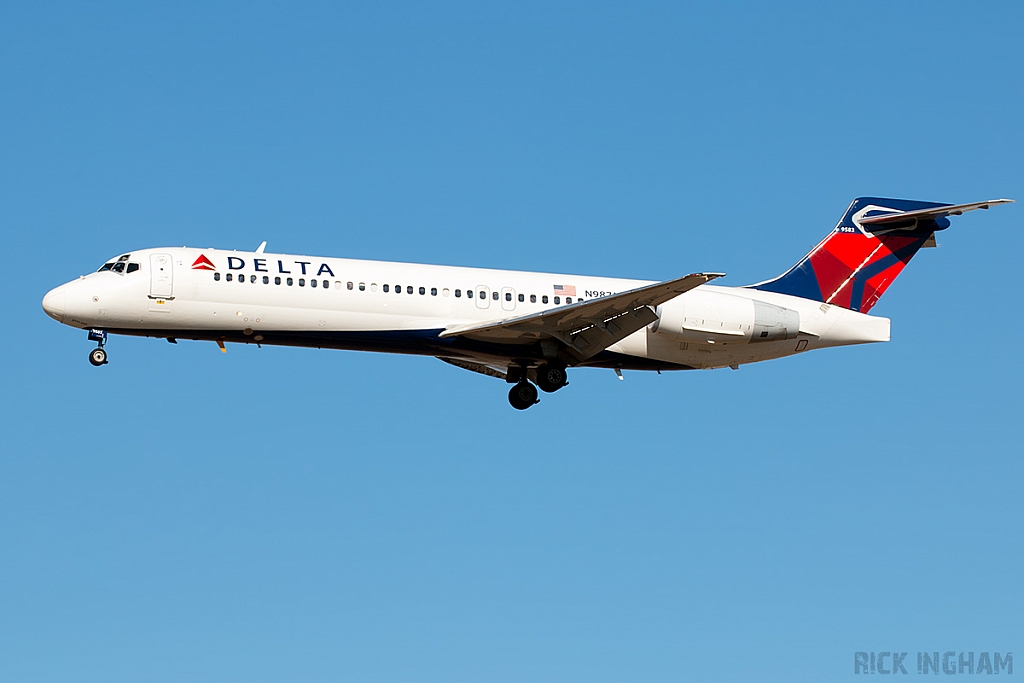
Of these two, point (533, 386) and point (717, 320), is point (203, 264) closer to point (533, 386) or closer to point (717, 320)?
point (533, 386)

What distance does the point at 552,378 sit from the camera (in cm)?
2956

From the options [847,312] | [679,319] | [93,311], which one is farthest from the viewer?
[847,312]

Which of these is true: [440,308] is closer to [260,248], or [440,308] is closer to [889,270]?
[260,248]

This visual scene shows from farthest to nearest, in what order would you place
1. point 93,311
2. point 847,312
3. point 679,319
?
1. point 847,312
2. point 679,319
3. point 93,311

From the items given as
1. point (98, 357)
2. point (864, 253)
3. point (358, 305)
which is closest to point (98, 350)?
point (98, 357)

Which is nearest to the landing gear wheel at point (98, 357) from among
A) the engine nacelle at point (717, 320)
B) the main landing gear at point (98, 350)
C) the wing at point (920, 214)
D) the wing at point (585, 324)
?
the main landing gear at point (98, 350)

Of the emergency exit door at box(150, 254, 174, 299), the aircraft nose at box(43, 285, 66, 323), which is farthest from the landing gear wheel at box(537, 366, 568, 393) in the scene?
the aircraft nose at box(43, 285, 66, 323)

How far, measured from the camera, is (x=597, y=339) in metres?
28.9

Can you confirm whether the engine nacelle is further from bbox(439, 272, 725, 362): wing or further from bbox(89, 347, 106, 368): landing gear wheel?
bbox(89, 347, 106, 368): landing gear wheel

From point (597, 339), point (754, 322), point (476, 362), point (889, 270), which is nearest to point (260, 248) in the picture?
point (476, 362)

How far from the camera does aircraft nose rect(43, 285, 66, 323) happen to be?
27125mm

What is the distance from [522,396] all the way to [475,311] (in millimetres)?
2807

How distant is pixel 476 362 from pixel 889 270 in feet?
35.6

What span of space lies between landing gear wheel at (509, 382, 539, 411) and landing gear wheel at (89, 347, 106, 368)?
934 centimetres
